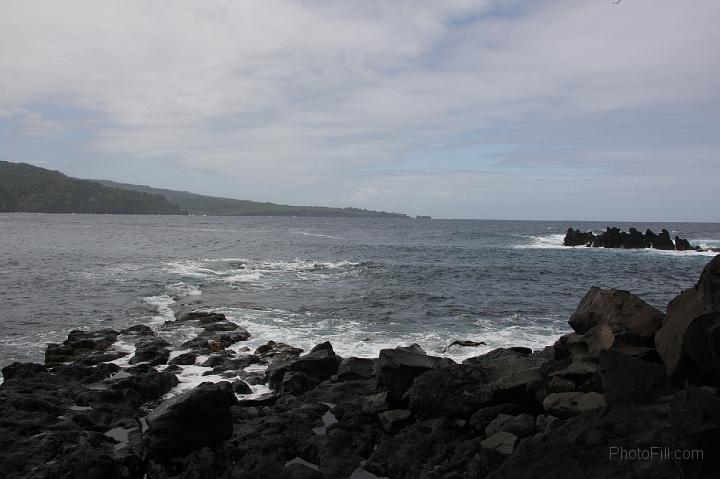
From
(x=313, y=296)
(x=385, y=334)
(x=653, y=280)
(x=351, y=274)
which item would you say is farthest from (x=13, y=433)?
(x=653, y=280)

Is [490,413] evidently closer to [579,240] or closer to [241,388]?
[241,388]

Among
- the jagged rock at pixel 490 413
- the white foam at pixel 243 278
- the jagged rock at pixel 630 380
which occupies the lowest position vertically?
the white foam at pixel 243 278

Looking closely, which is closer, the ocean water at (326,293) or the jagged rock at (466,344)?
the jagged rock at (466,344)

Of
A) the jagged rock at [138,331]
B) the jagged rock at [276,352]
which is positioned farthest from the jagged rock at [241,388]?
the jagged rock at [138,331]

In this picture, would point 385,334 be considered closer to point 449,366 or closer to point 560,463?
point 449,366

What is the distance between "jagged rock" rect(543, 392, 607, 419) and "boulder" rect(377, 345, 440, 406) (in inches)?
123

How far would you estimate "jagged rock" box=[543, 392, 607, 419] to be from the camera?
8.51 m

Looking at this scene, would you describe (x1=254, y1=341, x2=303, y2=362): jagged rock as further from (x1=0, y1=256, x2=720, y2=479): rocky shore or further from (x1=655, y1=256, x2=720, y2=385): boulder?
(x1=655, y1=256, x2=720, y2=385): boulder

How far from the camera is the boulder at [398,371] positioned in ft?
37.7

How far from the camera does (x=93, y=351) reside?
18094 millimetres

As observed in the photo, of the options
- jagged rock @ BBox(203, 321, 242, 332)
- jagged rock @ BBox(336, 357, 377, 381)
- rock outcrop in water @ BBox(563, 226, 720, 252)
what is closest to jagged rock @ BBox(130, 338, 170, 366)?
jagged rock @ BBox(203, 321, 242, 332)

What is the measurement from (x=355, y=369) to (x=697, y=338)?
9.18 metres

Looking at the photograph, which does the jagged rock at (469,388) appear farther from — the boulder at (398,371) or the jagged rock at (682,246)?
the jagged rock at (682,246)

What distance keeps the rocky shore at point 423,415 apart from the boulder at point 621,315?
0.13ft
